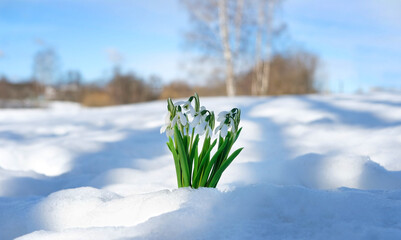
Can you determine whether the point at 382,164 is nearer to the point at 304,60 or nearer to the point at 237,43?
the point at 237,43

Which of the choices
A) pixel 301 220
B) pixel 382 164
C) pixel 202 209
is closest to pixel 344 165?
pixel 382 164

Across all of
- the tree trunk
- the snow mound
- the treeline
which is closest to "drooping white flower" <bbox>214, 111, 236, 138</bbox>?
the snow mound

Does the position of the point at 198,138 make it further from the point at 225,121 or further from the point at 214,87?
the point at 214,87

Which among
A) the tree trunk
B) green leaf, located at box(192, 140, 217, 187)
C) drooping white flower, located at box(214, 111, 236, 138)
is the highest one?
the tree trunk

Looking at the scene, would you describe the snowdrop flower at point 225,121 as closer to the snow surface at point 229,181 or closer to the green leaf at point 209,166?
the green leaf at point 209,166

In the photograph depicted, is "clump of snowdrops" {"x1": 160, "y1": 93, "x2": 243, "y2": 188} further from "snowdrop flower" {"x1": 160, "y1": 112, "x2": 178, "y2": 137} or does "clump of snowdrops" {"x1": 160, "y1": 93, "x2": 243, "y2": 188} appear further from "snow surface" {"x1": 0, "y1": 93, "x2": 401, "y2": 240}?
"snow surface" {"x1": 0, "y1": 93, "x2": 401, "y2": 240}

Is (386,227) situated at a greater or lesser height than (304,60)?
lesser
